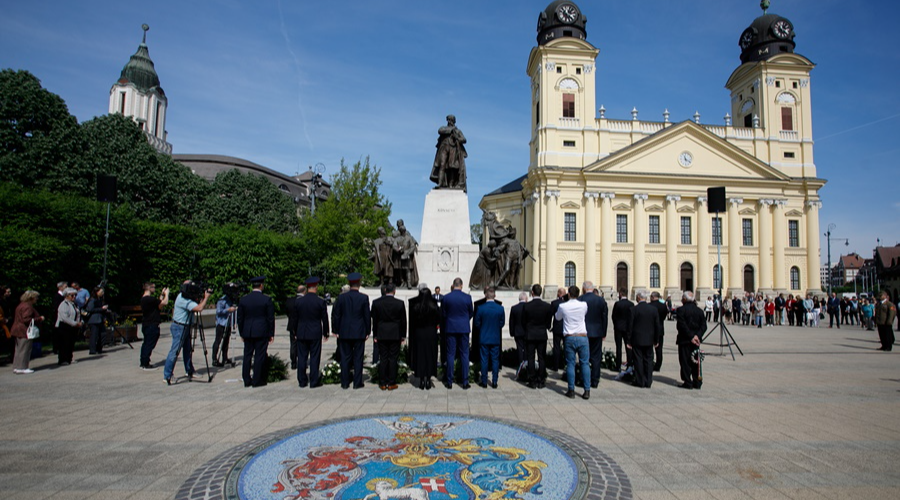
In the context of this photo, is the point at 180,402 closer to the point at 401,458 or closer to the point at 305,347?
the point at 305,347

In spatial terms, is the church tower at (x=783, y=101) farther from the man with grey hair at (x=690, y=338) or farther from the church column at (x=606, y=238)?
the man with grey hair at (x=690, y=338)

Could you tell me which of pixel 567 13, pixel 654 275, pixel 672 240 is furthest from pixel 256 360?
pixel 567 13

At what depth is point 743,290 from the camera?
46219 millimetres

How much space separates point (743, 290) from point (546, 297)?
1941 centimetres

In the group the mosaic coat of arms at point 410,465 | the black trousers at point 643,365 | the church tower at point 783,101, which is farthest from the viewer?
the church tower at point 783,101

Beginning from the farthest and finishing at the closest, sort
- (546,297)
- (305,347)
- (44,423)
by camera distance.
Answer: (546,297)
(305,347)
(44,423)

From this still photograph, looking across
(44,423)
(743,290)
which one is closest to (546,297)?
(743,290)

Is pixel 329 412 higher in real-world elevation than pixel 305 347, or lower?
lower

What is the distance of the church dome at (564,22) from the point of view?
49719mm

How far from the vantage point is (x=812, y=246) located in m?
47.4

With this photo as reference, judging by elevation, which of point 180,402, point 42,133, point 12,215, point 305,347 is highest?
point 42,133

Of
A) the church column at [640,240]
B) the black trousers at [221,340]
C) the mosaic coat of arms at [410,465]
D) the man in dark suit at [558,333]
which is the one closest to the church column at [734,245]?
the church column at [640,240]

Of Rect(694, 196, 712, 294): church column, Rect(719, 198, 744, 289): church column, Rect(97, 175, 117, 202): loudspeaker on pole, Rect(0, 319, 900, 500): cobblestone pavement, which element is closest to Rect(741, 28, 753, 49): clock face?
Rect(719, 198, 744, 289): church column

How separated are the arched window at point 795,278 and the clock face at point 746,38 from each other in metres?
24.8
